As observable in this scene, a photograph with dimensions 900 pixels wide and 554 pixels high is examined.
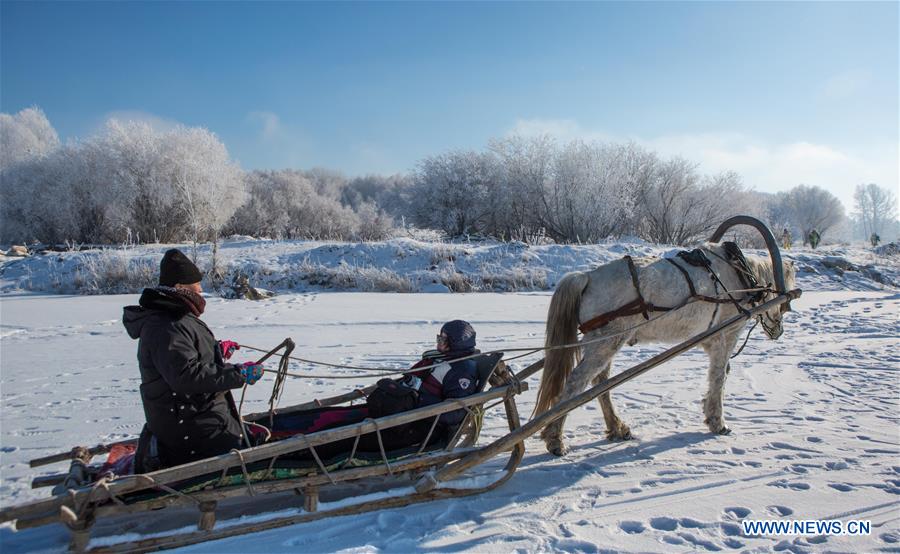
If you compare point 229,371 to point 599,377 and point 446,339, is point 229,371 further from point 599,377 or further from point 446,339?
point 599,377

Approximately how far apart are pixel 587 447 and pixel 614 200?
736 inches

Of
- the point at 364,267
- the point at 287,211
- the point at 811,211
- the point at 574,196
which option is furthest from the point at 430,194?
the point at 811,211

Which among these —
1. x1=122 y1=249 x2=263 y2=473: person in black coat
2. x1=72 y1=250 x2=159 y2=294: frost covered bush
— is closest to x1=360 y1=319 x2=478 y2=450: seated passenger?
x1=122 y1=249 x2=263 y2=473: person in black coat

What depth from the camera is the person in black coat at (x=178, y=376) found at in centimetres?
275

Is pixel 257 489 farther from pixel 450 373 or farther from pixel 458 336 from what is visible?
pixel 458 336

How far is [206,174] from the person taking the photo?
2223 cm

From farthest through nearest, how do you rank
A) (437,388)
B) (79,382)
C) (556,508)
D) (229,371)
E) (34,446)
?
1. (79,382)
2. (34,446)
3. (437,388)
4. (556,508)
5. (229,371)

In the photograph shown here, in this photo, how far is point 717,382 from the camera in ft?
15.0

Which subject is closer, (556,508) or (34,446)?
(556,508)

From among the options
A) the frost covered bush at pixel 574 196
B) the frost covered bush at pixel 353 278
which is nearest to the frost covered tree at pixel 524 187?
the frost covered bush at pixel 574 196

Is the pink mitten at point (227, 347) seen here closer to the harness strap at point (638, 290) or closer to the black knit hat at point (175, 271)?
the black knit hat at point (175, 271)

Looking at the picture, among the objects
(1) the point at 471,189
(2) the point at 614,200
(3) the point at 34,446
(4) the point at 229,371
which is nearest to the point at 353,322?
(3) the point at 34,446

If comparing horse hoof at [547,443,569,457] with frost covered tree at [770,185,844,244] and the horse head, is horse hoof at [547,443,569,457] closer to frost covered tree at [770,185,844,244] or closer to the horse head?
the horse head

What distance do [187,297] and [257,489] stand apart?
111cm
